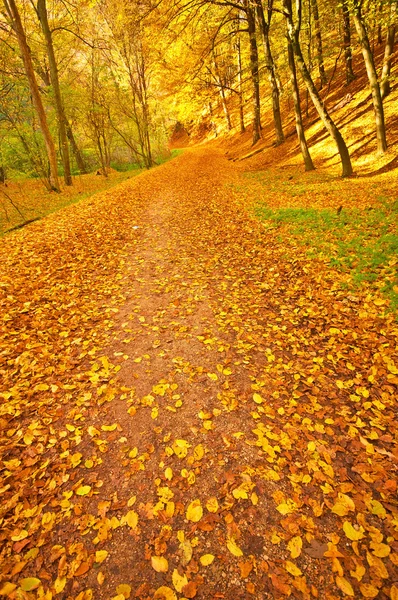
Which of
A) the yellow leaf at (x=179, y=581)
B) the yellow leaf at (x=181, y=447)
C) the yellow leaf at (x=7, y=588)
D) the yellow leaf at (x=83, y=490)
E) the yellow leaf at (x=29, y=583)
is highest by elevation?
the yellow leaf at (x=7, y=588)

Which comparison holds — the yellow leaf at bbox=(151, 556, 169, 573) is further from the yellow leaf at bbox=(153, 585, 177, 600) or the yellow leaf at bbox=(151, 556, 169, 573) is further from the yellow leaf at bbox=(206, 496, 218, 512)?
the yellow leaf at bbox=(206, 496, 218, 512)

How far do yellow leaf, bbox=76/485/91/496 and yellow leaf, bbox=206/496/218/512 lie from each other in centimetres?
124

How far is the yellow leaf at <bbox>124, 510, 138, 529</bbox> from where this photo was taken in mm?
2815

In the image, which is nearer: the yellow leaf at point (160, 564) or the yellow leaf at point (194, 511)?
the yellow leaf at point (160, 564)

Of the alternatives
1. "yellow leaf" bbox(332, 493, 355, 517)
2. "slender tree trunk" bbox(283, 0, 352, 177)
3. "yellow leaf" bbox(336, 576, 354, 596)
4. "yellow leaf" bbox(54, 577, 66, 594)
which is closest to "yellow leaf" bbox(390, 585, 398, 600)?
"yellow leaf" bbox(336, 576, 354, 596)

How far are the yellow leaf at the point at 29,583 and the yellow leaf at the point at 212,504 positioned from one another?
5.03 ft

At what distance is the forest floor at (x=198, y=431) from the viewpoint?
254 centimetres

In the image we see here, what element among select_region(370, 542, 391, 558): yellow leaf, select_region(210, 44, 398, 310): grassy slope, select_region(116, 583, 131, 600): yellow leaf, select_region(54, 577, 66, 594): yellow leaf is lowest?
select_region(370, 542, 391, 558): yellow leaf

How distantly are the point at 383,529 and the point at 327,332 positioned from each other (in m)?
2.88

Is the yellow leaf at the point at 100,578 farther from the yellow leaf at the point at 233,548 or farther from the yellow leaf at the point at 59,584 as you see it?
the yellow leaf at the point at 233,548

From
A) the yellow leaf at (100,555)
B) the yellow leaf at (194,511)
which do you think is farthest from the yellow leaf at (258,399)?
the yellow leaf at (100,555)

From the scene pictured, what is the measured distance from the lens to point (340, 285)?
19.7 ft

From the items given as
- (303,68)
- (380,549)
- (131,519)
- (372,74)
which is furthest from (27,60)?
(380,549)

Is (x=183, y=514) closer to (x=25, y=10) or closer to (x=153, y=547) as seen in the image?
(x=153, y=547)
